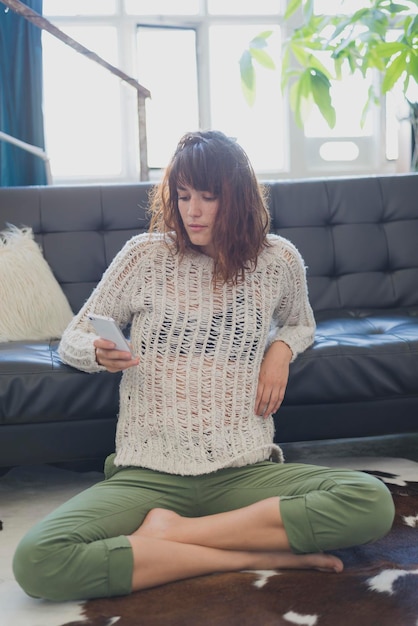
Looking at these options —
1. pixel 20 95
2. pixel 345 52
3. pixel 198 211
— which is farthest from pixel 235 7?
pixel 198 211

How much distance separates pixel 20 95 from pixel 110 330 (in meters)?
2.47

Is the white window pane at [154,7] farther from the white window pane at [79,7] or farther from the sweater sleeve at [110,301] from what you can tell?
the sweater sleeve at [110,301]

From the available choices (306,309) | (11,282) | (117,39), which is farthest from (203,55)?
(306,309)

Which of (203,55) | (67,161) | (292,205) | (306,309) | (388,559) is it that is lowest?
(388,559)

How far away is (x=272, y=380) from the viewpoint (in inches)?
64.4

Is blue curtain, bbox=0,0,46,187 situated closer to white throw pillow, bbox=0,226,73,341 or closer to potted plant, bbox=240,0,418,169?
potted plant, bbox=240,0,418,169

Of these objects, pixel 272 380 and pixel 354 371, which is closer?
pixel 272 380

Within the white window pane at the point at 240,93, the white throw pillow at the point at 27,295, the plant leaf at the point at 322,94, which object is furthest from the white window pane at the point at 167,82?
the white throw pillow at the point at 27,295

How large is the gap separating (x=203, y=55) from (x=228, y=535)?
322cm

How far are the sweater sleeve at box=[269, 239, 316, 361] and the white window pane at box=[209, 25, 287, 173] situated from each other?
252 cm

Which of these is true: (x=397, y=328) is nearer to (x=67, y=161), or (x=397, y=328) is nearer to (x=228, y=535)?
(x=228, y=535)

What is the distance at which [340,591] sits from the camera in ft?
4.55

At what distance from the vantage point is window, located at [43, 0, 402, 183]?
4004 mm

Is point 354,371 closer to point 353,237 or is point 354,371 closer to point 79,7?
point 353,237
